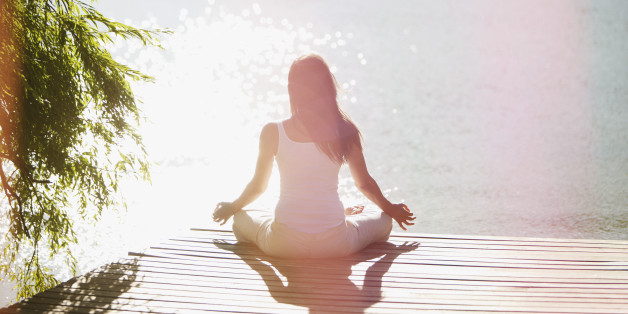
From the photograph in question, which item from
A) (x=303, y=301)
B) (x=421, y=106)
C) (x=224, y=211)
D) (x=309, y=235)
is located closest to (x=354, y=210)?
(x=309, y=235)

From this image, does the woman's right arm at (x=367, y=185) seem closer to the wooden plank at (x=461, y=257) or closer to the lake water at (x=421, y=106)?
the wooden plank at (x=461, y=257)

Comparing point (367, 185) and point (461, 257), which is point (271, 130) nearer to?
point (367, 185)

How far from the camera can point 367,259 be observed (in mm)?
3768

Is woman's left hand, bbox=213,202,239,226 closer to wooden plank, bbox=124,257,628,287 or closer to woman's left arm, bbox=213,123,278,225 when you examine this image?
woman's left arm, bbox=213,123,278,225

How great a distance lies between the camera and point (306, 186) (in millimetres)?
3592

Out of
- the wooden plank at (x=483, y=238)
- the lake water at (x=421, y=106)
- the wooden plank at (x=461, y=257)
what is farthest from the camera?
the lake water at (x=421, y=106)

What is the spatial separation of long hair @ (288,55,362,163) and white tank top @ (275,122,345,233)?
0.07 meters

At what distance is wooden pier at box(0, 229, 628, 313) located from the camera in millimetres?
3113

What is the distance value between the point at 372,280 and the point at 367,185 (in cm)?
63

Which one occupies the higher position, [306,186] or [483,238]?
[306,186]

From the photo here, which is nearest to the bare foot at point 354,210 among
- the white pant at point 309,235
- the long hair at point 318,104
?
the white pant at point 309,235

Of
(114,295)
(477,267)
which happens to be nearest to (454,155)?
(477,267)

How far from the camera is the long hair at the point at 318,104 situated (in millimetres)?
3535

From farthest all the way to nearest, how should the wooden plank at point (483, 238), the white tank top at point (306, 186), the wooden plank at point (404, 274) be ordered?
the wooden plank at point (483, 238) < the white tank top at point (306, 186) < the wooden plank at point (404, 274)
